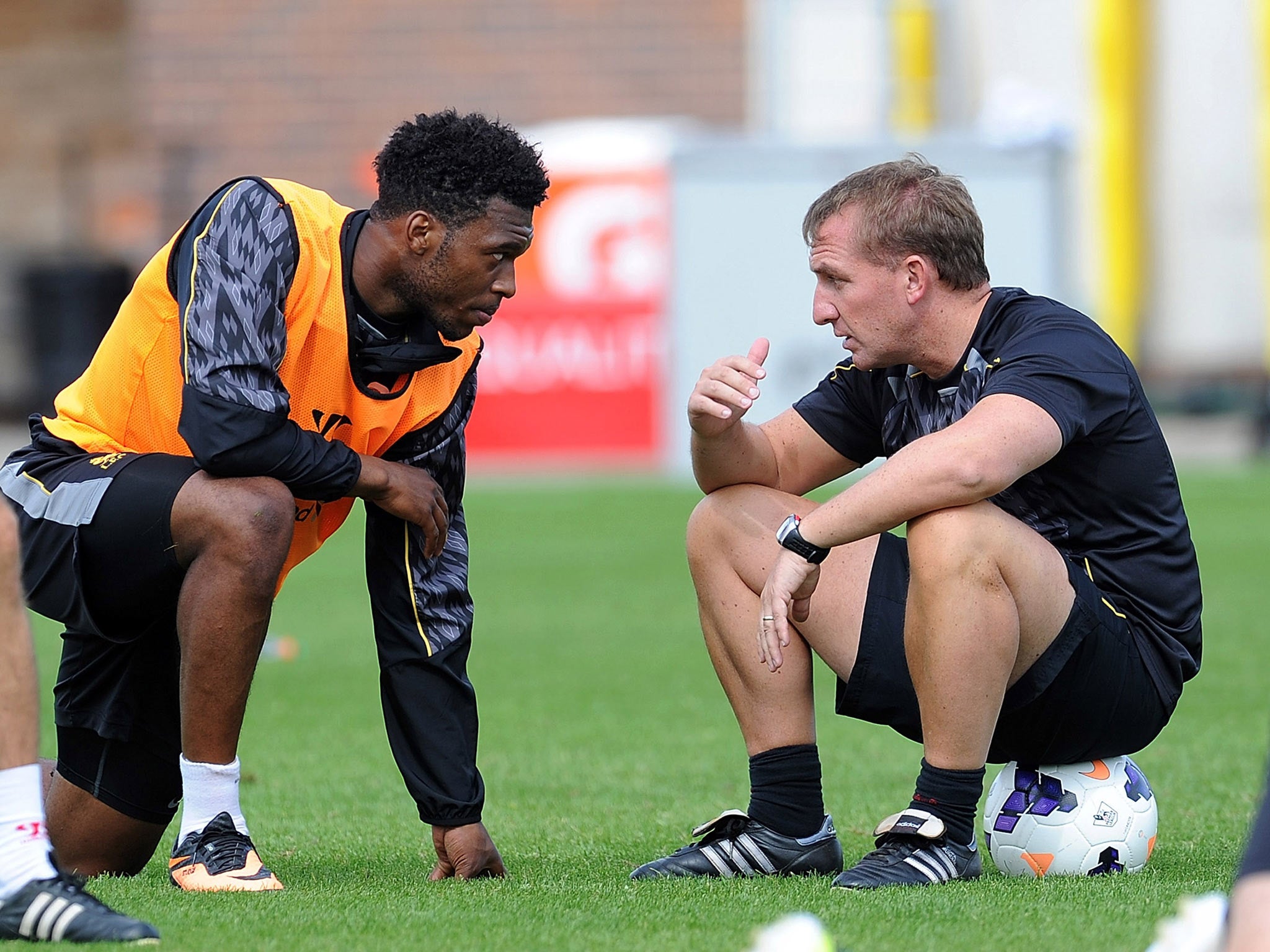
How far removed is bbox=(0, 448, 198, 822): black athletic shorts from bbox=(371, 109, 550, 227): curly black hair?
62 cm

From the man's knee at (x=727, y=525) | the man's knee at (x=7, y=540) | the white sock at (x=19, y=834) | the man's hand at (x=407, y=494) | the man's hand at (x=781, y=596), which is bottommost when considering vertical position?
the white sock at (x=19, y=834)

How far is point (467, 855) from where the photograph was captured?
3.57 m

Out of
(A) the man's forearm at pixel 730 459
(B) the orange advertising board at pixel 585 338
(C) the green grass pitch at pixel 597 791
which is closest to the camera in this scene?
(C) the green grass pitch at pixel 597 791

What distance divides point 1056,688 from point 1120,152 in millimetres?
15032

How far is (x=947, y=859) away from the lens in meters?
3.38

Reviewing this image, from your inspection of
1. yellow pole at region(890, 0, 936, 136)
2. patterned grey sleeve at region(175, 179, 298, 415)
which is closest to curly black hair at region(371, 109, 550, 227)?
patterned grey sleeve at region(175, 179, 298, 415)

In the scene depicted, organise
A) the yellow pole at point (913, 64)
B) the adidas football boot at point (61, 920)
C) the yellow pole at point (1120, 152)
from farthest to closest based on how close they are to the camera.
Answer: the yellow pole at point (913, 64), the yellow pole at point (1120, 152), the adidas football boot at point (61, 920)

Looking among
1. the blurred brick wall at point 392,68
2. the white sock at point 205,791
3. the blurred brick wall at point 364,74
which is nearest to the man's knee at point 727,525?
the white sock at point 205,791

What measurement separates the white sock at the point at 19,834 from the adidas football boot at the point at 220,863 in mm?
542

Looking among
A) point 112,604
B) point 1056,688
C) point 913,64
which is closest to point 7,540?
point 112,604

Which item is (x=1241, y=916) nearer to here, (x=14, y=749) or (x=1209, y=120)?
(x=14, y=749)

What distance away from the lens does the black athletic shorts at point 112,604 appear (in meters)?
3.41

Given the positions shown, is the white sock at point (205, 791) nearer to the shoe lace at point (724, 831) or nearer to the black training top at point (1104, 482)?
the shoe lace at point (724, 831)

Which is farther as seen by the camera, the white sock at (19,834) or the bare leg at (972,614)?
the bare leg at (972,614)
